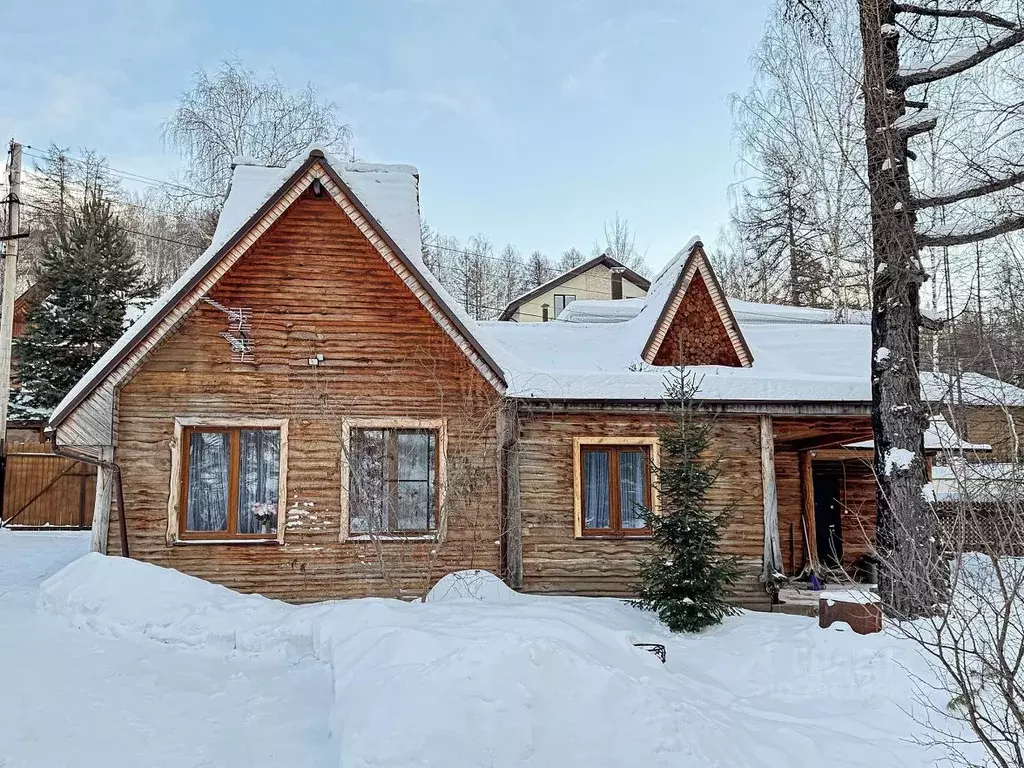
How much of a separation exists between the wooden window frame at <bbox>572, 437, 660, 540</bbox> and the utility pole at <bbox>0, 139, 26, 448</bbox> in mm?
15275

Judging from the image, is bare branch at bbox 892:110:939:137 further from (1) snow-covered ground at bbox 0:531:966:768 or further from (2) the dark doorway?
(2) the dark doorway

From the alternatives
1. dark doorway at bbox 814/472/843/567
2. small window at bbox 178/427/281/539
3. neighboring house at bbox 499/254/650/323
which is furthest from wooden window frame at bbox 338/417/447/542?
neighboring house at bbox 499/254/650/323

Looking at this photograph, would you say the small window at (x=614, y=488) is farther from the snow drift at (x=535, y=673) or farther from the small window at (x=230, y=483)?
the small window at (x=230, y=483)

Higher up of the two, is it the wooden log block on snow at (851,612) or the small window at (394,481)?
the small window at (394,481)

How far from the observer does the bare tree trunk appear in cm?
861

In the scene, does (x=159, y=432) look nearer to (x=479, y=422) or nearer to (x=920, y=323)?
(x=479, y=422)

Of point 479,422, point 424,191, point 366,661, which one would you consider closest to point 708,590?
point 479,422

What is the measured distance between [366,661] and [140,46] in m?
18.1

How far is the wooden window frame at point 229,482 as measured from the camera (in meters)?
9.40

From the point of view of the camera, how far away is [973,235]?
8.43 metres

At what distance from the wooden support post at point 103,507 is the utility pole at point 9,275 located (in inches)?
427

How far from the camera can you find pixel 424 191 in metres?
32.8

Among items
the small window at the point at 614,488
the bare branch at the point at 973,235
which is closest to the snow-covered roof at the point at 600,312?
the small window at the point at 614,488

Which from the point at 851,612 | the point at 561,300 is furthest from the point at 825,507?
the point at 561,300
